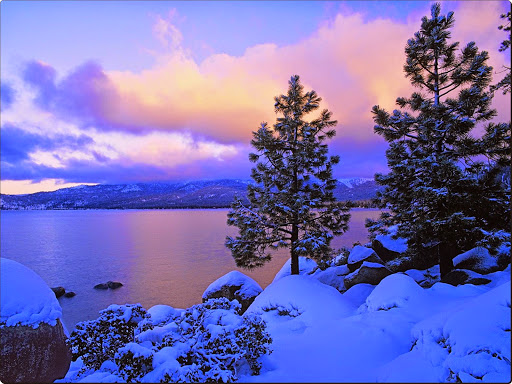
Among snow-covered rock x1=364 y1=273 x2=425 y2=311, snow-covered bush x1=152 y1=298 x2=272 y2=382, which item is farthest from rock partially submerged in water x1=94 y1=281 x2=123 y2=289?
snow-covered rock x1=364 y1=273 x2=425 y2=311

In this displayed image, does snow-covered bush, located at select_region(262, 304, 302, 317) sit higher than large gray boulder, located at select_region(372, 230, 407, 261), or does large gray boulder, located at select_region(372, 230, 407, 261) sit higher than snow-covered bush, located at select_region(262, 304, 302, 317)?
large gray boulder, located at select_region(372, 230, 407, 261)

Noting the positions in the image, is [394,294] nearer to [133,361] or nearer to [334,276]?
[334,276]

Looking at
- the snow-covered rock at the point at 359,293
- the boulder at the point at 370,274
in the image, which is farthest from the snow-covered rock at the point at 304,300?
the boulder at the point at 370,274

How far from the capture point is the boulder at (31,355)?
5926 mm

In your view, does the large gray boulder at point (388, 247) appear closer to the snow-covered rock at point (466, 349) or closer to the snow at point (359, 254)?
the snow at point (359, 254)

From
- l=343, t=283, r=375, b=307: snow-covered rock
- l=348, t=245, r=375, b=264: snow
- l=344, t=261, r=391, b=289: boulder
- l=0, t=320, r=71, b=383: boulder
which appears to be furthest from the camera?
l=348, t=245, r=375, b=264: snow

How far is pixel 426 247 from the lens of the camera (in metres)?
14.4

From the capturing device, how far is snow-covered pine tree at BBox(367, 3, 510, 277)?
448 inches

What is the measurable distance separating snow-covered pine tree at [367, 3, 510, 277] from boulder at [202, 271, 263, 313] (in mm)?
8511

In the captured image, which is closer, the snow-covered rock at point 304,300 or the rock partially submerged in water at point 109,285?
the snow-covered rock at point 304,300

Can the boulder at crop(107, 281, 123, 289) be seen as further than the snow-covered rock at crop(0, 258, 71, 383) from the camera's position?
Yes

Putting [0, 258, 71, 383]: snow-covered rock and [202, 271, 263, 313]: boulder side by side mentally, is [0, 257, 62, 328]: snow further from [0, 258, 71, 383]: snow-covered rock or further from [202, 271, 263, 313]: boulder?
[202, 271, 263, 313]: boulder

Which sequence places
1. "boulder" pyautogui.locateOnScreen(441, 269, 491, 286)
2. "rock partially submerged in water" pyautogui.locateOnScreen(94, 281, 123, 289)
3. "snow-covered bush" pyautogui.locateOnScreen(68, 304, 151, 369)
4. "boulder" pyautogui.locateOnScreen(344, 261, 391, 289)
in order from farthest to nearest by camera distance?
"rock partially submerged in water" pyautogui.locateOnScreen(94, 281, 123, 289)
"boulder" pyautogui.locateOnScreen(344, 261, 391, 289)
"boulder" pyautogui.locateOnScreen(441, 269, 491, 286)
"snow-covered bush" pyautogui.locateOnScreen(68, 304, 151, 369)

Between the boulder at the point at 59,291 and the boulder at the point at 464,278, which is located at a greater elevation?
the boulder at the point at 464,278
